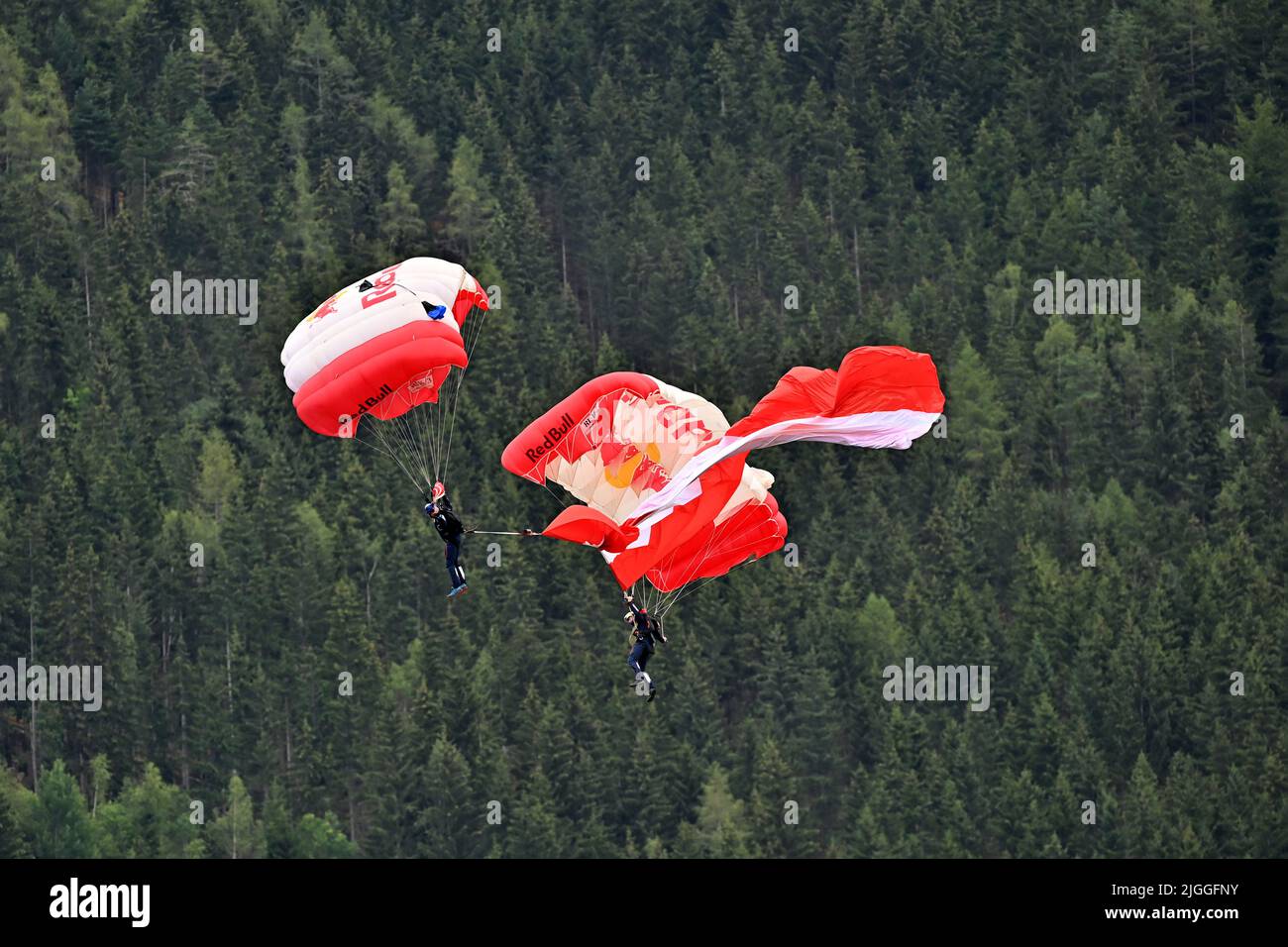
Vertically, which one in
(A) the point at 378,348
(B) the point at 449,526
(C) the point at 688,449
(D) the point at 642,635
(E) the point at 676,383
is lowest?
(D) the point at 642,635

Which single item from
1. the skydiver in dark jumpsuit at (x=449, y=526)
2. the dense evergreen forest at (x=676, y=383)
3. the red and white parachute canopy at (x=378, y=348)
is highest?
the dense evergreen forest at (x=676, y=383)

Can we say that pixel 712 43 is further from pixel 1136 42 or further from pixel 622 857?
pixel 622 857

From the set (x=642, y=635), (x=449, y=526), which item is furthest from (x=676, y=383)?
(x=642, y=635)

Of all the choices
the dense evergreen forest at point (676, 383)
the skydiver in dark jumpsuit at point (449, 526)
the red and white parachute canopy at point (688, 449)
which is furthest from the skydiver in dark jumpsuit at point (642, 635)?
the dense evergreen forest at point (676, 383)

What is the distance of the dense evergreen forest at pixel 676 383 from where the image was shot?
4537 inches

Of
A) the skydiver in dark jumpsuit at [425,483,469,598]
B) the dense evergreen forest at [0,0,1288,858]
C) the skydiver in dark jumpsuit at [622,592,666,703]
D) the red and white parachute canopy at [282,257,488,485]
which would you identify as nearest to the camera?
the skydiver in dark jumpsuit at [622,592,666,703]

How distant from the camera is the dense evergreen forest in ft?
378

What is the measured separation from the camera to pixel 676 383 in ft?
439

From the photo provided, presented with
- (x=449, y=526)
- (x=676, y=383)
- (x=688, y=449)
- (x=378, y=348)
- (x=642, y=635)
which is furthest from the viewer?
(x=676, y=383)

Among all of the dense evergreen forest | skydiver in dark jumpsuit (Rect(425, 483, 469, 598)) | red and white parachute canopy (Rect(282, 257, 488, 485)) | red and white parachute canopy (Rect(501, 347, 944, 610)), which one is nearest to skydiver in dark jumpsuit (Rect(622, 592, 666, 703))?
red and white parachute canopy (Rect(501, 347, 944, 610))

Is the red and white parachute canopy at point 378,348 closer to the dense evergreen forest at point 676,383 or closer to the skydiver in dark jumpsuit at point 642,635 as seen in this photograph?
the skydiver in dark jumpsuit at point 642,635

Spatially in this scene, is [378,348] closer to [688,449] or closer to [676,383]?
[688,449]

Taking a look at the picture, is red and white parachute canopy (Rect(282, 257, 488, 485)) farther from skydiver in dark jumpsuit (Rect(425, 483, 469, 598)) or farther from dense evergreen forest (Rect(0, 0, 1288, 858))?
dense evergreen forest (Rect(0, 0, 1288, 858))
